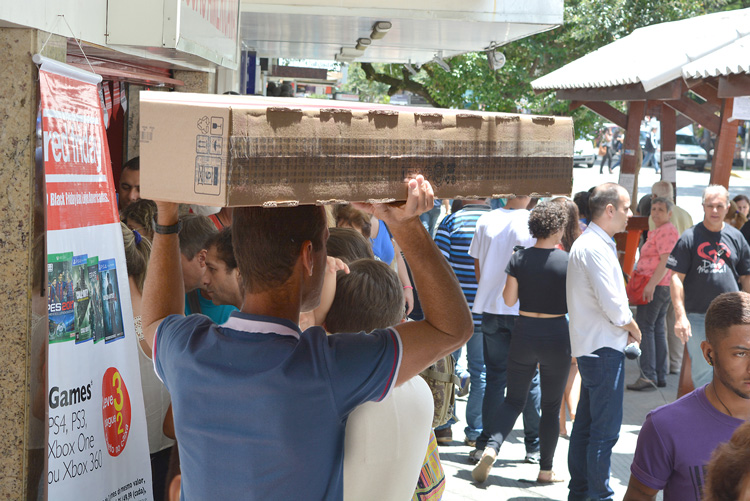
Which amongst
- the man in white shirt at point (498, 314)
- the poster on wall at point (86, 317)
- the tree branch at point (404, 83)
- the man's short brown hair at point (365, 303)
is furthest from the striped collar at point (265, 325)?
the tree branch at point (404, 83)

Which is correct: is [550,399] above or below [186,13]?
below

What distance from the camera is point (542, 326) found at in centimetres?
573

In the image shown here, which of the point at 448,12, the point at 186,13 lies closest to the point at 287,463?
the point at 186,13

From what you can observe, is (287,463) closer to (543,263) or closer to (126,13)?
(126,13)

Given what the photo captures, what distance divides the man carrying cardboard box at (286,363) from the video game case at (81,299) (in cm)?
90

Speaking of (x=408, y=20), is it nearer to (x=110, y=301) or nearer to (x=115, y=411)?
(x=110, y=301)

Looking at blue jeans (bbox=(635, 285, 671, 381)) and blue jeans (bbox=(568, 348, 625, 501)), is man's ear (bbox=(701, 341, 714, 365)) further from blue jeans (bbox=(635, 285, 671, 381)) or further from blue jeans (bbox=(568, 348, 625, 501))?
blue jeans (bbox=(635, 285, 671, 381))

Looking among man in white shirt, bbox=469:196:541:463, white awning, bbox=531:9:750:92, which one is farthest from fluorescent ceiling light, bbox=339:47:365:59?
man in white shirt, bbox=469:196:541:463

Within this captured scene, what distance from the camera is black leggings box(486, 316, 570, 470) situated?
Result: 5.73 metres

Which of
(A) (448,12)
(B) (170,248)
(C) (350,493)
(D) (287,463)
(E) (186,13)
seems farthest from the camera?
(A) (448,12)

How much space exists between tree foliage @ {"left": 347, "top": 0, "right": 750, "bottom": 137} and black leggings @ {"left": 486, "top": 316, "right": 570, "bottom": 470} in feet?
39.5

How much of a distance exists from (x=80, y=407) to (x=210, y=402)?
1.06 m

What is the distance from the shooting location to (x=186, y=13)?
401 cm

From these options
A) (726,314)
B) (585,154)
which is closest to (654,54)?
(726,314)
